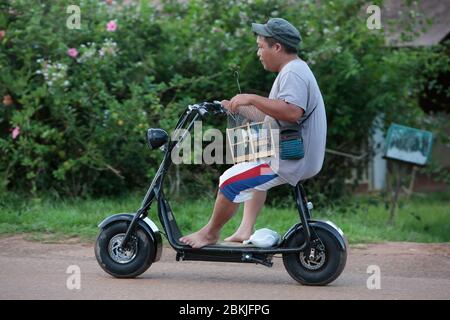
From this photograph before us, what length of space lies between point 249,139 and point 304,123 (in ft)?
1.32

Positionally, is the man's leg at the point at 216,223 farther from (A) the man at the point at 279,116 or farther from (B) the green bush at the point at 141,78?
(B) the green bush at the point at 141,78

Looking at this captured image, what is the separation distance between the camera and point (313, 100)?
235 inches

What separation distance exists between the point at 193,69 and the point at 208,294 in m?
4.86

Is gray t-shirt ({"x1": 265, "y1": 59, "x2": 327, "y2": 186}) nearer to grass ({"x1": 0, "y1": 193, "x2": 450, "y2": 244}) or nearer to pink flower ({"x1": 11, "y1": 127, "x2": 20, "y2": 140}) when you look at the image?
grass ({"x1": 0, "y1": 193, "x2": 450, "y2": 244})

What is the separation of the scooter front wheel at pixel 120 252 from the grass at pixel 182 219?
74.2 inches

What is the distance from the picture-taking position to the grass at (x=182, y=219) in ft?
27.1

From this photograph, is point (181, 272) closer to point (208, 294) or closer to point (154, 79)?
point (208, 294)

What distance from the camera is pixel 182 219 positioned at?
336 inches

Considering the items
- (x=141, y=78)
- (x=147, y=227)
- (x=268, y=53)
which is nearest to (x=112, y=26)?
(x=141, y=78)

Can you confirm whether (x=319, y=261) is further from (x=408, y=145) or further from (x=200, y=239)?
(x=408, y=145)

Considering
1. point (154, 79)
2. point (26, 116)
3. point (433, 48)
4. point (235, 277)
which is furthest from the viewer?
point (433, 48)

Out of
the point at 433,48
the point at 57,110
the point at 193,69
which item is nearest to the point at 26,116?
the point at 57,110

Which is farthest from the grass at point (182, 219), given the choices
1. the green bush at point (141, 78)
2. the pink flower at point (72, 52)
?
the pink flower at point (72, 52)

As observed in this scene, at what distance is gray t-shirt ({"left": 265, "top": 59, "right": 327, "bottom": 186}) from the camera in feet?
19.3
